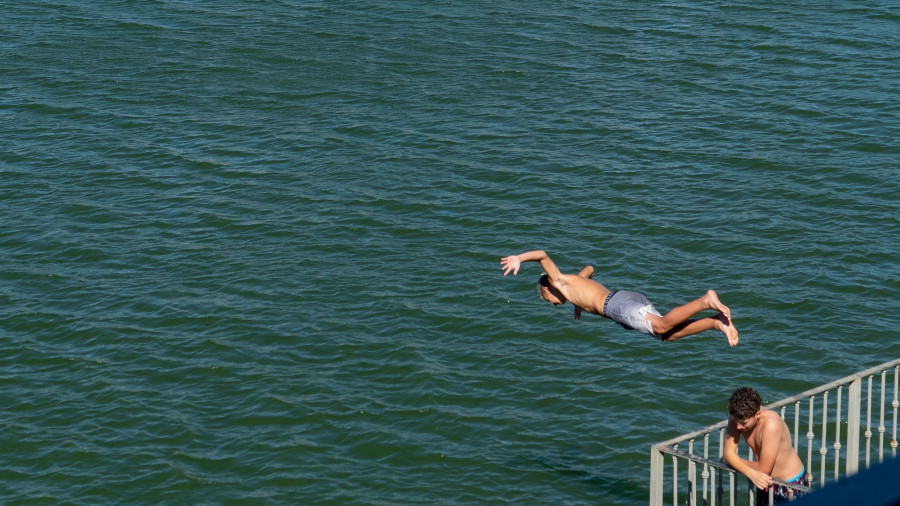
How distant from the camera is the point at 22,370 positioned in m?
22.8

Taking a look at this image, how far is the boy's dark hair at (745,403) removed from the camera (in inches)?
480

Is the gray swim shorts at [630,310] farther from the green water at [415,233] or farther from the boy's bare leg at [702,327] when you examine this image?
the green water at [415,233]

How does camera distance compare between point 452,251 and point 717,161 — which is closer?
point 452,251

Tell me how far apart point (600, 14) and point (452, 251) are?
16.1 meters

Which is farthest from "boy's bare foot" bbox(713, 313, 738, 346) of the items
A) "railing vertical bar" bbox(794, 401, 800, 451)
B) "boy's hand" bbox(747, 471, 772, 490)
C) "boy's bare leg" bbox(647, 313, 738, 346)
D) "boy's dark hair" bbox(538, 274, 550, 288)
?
→ "boy's dark hair" bbox(538, 274, 550, 288)

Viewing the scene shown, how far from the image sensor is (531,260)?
1366cm

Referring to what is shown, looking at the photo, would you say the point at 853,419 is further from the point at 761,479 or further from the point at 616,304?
the point at 616,304

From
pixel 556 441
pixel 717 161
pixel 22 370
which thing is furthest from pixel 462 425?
pixel 717 161

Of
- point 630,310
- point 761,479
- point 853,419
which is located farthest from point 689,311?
point 853,419

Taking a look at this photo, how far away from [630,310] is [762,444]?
2.54 meters

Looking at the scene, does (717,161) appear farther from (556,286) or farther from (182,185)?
(556,286)

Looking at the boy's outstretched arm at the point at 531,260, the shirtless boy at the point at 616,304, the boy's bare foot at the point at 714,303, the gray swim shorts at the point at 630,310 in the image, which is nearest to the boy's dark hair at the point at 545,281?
the shirtless boy at the point at 616,304

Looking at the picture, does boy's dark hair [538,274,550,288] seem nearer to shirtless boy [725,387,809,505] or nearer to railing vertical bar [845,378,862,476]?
shirtless boy [725,387,809,505]

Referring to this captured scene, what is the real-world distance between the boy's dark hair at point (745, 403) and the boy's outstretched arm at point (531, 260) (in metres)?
2.55
